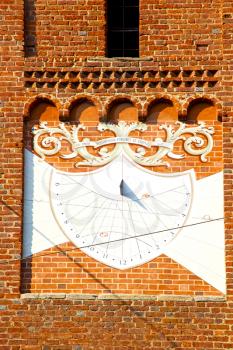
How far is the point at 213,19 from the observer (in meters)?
18.3

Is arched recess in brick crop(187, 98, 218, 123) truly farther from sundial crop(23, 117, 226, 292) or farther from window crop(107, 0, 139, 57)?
window crop(107, 0, 139, 57)

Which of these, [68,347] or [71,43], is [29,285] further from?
[71,43]

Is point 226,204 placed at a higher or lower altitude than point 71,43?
lower

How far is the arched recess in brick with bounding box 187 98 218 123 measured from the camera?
1783 centimetres

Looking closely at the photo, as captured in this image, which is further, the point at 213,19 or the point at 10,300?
the point at 213,19

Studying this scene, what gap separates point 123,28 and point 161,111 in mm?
1666

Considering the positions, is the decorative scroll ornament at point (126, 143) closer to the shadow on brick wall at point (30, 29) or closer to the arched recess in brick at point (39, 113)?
the arched recess in brick at point (39, 113)

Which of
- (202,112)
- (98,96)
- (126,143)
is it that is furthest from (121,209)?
(202,112)

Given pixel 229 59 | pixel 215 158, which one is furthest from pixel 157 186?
pixel 229 59

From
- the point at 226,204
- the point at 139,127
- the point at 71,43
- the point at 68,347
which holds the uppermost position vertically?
the point at 71,43

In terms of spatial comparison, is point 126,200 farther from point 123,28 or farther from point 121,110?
point 123,28

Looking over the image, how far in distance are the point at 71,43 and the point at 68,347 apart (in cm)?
453

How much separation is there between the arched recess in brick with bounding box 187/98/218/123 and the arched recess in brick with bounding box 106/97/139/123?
79 centimetres

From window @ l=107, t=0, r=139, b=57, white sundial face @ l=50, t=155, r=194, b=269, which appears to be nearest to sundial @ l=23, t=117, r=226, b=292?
white sundial face @ l=50, t=155, r=194, b=269
